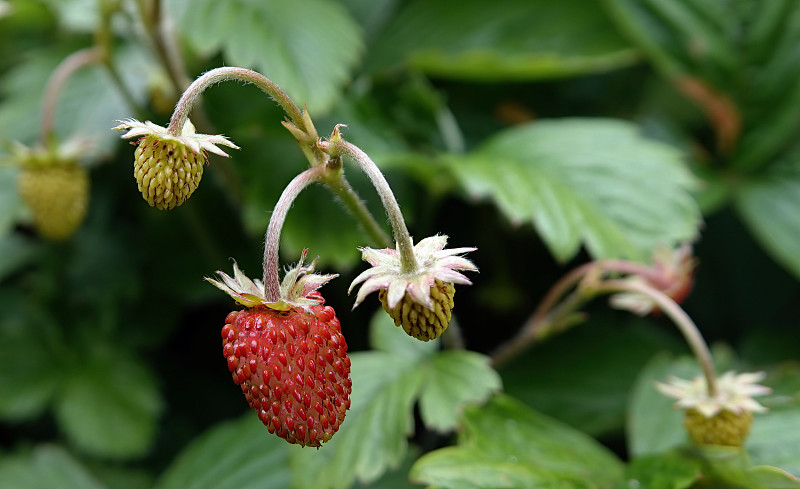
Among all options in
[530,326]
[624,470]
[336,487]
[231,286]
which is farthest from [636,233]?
[231,286]

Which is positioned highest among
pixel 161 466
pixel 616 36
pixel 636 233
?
pixel 616 36

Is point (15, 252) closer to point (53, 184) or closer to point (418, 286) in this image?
point (53, 184)

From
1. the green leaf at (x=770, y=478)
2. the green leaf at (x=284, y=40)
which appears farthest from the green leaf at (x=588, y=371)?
the green leaf at (x=284, y=40)

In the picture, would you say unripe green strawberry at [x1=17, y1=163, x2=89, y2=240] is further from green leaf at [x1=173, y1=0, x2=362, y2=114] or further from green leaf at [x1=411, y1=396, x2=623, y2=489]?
green leaf at [x1=411, y1=396, x2=623, y2=489]

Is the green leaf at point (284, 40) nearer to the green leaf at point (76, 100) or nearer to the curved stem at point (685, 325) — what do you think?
the green leaf at point (76, 100)

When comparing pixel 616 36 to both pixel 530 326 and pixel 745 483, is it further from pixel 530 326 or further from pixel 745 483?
pixel 745 483

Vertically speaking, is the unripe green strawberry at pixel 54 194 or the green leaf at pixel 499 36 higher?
the green leaf at pixel 499 36
